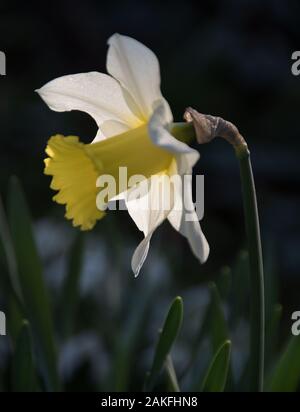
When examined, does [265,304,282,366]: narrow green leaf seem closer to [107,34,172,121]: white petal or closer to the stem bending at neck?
the stem bending at neck

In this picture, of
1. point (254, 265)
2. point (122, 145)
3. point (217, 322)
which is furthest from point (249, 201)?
point (217, 322)

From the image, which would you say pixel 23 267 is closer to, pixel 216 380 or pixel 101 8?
pixel 216 380

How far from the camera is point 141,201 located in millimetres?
1173

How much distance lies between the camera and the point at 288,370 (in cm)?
141

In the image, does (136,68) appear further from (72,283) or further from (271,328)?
(72,283)

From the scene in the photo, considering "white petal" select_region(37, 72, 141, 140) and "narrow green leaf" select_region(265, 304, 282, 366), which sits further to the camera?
"narrow green leaf" select_region(265, 304, 282, 366)

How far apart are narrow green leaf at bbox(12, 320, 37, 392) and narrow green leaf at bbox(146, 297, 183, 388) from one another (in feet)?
0.68

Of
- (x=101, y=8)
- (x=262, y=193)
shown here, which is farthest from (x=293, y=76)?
(x=101, y=8)

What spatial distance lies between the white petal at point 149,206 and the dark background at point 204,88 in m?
1.70

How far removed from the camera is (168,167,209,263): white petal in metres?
1.01

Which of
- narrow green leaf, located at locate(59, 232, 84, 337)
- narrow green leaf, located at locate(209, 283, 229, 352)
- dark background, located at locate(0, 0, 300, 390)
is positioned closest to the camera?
narrow green leaf, located at locate(209, 283, 229, 352)

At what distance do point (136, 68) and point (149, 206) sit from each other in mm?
207

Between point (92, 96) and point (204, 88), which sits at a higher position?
point (204, 88)

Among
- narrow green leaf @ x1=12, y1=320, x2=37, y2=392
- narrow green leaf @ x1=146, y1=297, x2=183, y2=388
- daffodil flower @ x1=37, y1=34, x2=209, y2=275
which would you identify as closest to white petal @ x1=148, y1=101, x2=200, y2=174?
daffodil flower @ x1=37, y1=34, x2=209, y2=275
